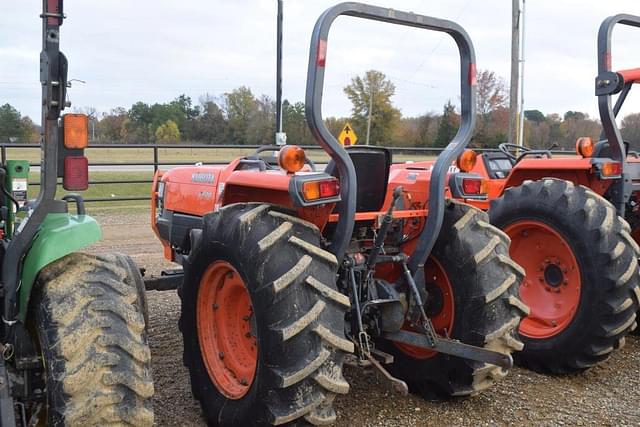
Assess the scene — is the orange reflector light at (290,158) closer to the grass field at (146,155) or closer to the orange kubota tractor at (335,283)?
the orange kubota tractor at (335,283)

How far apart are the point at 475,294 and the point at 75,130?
2.37 m

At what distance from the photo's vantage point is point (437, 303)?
4.04m

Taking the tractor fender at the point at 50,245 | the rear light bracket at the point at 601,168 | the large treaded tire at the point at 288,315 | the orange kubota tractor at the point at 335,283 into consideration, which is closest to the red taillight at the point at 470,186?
the orange kubota tractor at the point at 335,283

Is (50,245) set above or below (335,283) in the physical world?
above

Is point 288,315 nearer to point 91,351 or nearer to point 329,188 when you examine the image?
point 329,188

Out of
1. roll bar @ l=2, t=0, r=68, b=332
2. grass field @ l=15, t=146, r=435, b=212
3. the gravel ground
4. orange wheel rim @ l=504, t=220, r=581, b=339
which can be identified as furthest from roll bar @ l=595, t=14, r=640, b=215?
grass field @ l=15, t=146, r=435, b=212

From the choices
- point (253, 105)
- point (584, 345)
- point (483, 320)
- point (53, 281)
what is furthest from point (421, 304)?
point (253, 105)

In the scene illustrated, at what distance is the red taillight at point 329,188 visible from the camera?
320cm

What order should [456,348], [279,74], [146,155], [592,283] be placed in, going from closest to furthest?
1. [456,348]
2. [592,283]
3. [279,74]
4. [146,155]

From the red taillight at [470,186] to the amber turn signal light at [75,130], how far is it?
2300mm

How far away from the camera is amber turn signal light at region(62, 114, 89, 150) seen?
7.94 ft

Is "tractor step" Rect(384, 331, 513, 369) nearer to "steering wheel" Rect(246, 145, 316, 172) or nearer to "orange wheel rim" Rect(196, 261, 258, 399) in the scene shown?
"orange wheel rim" Rect(196, 261, 258, 399)

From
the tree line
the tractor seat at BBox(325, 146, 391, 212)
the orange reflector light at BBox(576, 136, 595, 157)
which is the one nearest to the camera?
the tractor seat at BBox(325, 146, 391, 212)

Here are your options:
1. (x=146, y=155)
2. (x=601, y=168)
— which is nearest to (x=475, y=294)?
(x=601, y=168)
